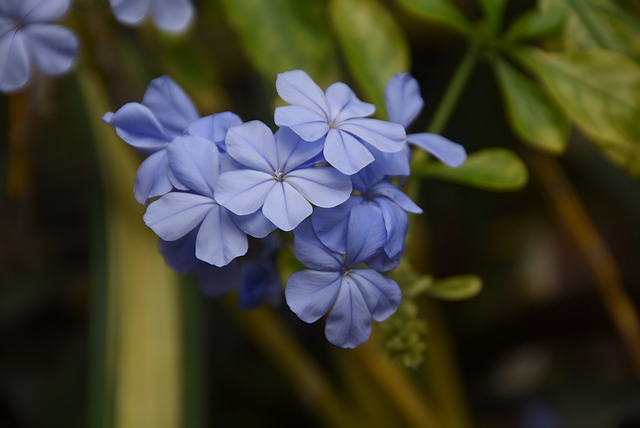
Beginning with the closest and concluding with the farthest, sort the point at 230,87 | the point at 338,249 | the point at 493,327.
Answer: the point at 338,249 → the point at 493,327 → the point at 230,87

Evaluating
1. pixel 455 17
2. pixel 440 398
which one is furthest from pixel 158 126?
pixel 440 398

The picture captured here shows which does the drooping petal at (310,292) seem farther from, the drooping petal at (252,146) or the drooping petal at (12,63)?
the drooping petal at (12,63)

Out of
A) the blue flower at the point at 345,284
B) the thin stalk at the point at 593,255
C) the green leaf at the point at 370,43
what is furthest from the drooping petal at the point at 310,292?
the thin stalk at the point at 593,255

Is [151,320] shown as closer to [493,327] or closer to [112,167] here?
[112,167]

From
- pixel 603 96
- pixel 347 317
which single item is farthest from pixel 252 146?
pixel 603 96

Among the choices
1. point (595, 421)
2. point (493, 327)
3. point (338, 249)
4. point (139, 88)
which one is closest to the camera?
point (338, 249)

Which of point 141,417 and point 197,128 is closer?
point 197,128
